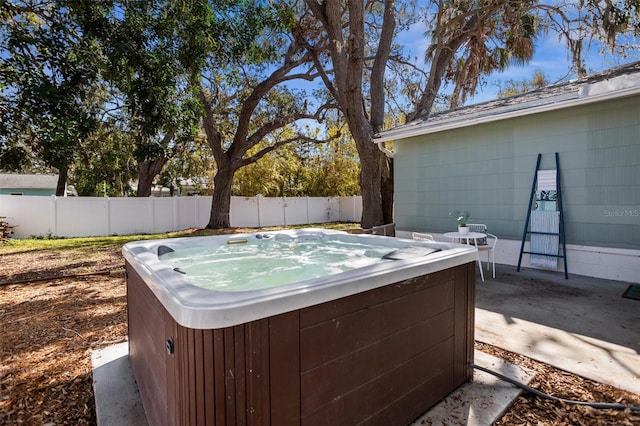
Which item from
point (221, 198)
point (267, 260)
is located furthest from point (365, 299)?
point (221, 198)

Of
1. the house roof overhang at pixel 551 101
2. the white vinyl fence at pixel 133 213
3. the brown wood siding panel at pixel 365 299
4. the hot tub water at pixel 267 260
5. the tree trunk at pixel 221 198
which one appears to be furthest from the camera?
the tree trunk at pixel 221 198

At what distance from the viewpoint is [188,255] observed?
3.41 metres

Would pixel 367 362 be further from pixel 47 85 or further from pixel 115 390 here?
pixel 47 85

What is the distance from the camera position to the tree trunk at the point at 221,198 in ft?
39.0

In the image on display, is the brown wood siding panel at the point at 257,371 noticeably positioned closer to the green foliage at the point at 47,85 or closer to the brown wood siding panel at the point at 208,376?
the brown wood siding panel at the point at 208,376

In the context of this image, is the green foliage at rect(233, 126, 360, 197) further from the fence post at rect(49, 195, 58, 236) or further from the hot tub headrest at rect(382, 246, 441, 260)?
the hot tub headrest at rect(382, 246, 441, 260)

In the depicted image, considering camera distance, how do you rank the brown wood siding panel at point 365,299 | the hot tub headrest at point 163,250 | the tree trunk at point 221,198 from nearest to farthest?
the brown wood siding panel at point 365,299 < the hot tub headrest at point 163,250 < the tree trunk at point 221,198

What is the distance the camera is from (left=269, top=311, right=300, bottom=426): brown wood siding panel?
1269 millimetres

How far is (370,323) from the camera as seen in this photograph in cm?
164

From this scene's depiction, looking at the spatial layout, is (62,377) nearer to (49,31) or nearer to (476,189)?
(49,31)

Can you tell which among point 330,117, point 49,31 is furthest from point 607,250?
point 330,117

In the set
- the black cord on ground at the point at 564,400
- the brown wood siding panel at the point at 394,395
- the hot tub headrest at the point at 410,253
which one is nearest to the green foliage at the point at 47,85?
the hot tub headrest at the point at 410,253

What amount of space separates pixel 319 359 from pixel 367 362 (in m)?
0.33

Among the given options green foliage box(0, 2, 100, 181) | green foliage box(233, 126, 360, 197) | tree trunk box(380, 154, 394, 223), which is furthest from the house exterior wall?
green foliage box(233, 126, 360, 197)
